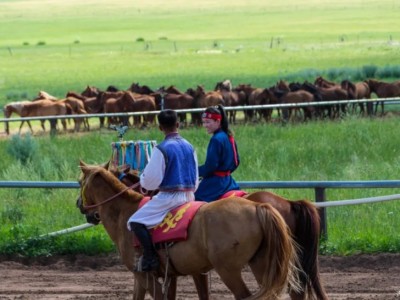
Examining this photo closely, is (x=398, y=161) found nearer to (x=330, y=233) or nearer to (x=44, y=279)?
(x=330, y=233)

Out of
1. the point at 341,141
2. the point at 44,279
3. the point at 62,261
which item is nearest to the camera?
the point at 44,279

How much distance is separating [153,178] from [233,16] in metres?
124

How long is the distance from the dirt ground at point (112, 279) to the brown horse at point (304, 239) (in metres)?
0.78

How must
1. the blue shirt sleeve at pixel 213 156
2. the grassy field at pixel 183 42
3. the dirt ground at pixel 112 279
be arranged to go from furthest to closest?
1. the grassy field at pixel 183 42
2. the dirt ground at pixel 112 279
3. the blue shirt sleeve at pixel 213 156

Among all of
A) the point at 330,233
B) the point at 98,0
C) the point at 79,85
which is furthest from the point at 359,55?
the point at 98,0

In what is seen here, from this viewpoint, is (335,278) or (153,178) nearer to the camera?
(153,178)

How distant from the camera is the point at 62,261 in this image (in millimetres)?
13680

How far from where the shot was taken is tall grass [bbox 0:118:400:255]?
45.9 feet

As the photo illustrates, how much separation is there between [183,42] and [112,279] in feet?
277

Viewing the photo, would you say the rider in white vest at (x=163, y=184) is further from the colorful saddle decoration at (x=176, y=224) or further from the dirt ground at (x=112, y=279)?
the dirt ground at (x=112, y=279)

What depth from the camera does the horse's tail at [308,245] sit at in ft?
32.9

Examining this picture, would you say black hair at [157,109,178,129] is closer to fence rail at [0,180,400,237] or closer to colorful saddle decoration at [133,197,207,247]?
colorful saddle decoration at [133,197,207,247]

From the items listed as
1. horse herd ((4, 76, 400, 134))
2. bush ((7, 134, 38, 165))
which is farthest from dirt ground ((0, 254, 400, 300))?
horse herd ((4, 76, 400, 134))

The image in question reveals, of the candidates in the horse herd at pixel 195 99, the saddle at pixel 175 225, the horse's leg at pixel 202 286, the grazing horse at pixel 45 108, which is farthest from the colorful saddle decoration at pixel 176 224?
the grazing horse at pixel 45 108
